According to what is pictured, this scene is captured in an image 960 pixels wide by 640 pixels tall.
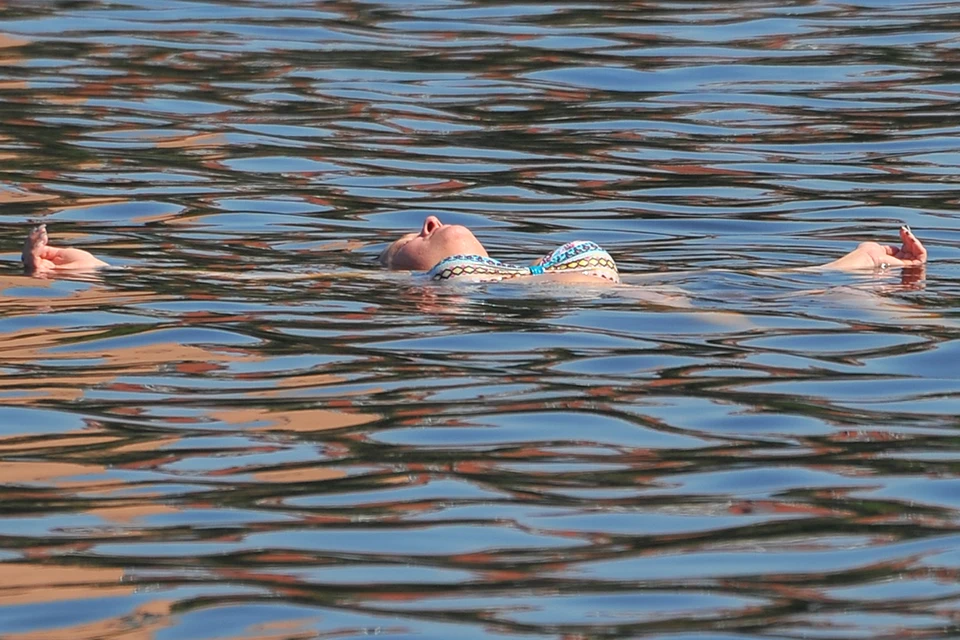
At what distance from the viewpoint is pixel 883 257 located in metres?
8.80

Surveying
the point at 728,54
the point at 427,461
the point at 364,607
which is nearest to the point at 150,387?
the point at 427,461

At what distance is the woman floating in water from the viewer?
843 centimetres

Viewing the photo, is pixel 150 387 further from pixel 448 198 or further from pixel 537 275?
pixel 448 198

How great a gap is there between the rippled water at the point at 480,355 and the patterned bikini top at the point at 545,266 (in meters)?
0.15

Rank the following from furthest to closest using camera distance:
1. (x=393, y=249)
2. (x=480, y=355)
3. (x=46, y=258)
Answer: (x=393, y=249), (x=46, y=258), (x=480, y=355)

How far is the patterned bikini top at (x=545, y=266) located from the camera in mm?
8406

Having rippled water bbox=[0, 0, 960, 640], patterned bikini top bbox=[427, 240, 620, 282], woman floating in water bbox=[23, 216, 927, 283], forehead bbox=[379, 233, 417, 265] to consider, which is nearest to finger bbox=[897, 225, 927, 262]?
woman floating in water bbox=[23, 216, 927, 283]

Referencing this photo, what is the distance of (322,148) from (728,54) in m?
4.61

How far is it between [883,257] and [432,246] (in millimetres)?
2148

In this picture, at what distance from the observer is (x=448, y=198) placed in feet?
37.2

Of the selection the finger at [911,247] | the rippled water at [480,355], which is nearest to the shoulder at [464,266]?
the rippled water at [480,355]

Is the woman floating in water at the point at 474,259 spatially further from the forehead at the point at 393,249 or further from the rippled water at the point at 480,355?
the rippled water at the point at 480,355

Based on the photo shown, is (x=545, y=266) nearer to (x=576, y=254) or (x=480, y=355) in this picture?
(x=576, y=254)

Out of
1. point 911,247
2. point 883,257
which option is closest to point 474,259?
point 883,257
